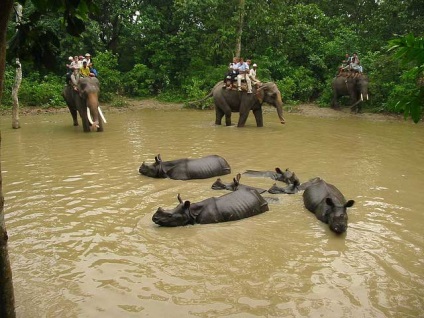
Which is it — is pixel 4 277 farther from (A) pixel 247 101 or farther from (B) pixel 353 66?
(B) pixel 353 66

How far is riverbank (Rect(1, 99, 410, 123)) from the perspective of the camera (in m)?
21.0

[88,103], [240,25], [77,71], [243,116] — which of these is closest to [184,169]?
[88,103]

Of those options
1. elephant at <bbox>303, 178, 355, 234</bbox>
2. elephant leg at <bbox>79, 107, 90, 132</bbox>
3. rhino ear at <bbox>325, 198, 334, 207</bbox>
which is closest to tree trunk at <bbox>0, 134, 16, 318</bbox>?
elephant at <bbox>303, 178, 355, 234</bbox>

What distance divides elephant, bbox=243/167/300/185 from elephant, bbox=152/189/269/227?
1.59 m

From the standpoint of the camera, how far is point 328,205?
7484mm

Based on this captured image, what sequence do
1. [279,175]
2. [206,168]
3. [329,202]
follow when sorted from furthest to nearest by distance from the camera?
[206,168] → [279,175] → [329,202]

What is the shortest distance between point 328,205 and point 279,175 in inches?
105

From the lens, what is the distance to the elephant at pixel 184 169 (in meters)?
10.1

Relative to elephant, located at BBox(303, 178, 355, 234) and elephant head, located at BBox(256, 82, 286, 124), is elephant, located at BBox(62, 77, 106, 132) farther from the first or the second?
elephant, located at BBox(303, 178, 355, 234)

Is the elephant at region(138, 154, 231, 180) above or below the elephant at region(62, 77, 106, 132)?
below

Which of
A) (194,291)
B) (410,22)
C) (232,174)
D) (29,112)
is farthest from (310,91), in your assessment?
(194,291)

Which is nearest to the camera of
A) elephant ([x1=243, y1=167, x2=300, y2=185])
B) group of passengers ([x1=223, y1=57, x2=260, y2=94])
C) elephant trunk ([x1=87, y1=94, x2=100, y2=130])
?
elephant ([x1=243, y1=167, x2=300, y2=185])

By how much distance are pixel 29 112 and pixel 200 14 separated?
451 inches

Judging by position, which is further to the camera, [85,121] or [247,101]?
[247,101]
